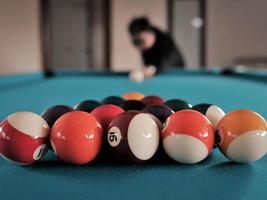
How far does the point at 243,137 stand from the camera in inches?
35.5

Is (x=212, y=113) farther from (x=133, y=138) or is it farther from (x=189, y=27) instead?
(x=189, y=27)

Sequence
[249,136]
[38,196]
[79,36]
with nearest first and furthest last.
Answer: [38,196] < [249,136] < [79,36]

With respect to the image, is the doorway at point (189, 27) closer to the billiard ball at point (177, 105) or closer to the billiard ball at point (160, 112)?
the billiard ball at point (177, 105)

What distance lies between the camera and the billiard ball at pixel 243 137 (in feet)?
2.95

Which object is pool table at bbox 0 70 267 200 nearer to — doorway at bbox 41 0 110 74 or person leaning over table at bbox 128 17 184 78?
person leaning over table at bbox 128 17 184 78

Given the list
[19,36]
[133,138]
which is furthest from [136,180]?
[19,36]

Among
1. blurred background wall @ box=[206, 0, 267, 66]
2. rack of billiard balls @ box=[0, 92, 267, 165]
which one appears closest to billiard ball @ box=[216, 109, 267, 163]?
rack of billiard balls @ box=[0, 92, 267, 165]

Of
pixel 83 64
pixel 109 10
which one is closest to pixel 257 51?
pixel 109 10

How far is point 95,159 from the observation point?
950mm

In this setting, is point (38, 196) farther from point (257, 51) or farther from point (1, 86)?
point (257, 51)

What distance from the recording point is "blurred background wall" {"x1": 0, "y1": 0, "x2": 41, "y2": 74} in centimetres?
686

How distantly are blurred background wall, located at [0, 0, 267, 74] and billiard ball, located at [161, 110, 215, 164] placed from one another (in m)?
6.67

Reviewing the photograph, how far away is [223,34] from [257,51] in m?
0.75

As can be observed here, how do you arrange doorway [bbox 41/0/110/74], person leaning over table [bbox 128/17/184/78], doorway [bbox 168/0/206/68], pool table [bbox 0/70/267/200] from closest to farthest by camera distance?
pool table [bbox 0/70/267/200], person leaning over table [bbox 128/17/184/78], doorway [bbox 168/0/206/68], doorway [bbox 41/0/110/74]
